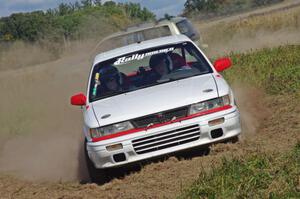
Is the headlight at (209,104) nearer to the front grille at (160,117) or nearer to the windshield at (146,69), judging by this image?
the front grille at (160,117)

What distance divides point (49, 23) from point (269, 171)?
1717 inches

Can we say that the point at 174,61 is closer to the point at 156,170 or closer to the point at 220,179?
the point at 156,170

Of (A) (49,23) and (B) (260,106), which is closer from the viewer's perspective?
(B) (260,106)

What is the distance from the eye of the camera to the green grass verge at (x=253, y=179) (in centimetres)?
559

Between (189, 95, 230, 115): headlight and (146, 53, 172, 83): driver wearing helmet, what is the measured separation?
4.04 ft

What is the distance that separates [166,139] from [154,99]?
56cm

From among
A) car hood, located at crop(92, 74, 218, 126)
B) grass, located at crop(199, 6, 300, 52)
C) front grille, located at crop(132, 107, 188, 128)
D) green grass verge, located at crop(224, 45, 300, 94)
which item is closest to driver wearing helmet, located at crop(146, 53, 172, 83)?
car hood, located at crop(92, 74, 218, 126)

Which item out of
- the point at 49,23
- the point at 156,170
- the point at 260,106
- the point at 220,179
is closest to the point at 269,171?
the point at 220,179

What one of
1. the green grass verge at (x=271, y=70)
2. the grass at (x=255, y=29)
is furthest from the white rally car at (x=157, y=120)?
the grass at (x=255, y=29)

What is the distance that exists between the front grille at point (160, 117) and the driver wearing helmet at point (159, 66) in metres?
1.20

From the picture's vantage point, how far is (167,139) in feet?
24.8

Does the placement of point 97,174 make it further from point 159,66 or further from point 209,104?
point 159,66

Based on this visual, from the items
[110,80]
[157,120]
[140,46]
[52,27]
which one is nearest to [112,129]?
[157,120]

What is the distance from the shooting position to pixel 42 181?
9414 mm
